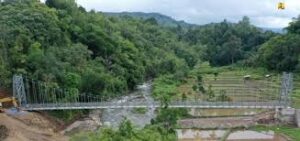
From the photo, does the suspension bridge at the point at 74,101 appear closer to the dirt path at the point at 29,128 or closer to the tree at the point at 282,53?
the dirt path at the point at 29,128

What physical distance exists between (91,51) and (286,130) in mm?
27631

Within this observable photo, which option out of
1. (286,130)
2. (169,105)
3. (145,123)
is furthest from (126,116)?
(286,130)

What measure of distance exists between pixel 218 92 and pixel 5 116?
25.2 meters

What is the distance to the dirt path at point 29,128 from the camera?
1613 inches

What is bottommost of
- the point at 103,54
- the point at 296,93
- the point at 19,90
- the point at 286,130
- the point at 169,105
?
the point at 286,130

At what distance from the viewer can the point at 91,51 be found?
6525cm

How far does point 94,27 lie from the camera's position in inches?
2699

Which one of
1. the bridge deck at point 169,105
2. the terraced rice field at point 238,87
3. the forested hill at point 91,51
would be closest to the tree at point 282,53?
the forested hill at point 91,51

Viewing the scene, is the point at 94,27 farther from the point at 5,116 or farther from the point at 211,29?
the point at 211,29

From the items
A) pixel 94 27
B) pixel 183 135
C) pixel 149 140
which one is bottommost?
pixel 183 135

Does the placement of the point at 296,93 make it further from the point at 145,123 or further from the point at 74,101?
the point at 74,101

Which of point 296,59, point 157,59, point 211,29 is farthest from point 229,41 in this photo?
point 296,59

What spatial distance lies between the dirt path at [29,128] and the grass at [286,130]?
15.5m

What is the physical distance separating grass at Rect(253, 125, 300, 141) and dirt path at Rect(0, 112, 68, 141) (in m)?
15.5
